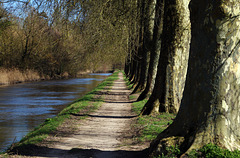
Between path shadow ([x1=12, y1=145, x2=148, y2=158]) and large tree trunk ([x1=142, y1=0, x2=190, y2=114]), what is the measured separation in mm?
4900

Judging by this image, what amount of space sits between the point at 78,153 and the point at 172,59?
5783mm

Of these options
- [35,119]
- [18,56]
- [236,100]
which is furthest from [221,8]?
[18,56]

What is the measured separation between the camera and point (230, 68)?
505 cm

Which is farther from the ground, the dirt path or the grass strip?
→ the grass strip

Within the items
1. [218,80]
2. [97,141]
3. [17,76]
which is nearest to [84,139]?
[97,141]

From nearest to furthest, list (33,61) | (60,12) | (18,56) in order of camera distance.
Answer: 1. (60,12)
2. (18,56)
3. (33,61)

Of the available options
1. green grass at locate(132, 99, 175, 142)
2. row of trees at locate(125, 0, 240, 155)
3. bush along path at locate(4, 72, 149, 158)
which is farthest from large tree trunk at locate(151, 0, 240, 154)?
green grass at locate(132, 99, 175, 142)

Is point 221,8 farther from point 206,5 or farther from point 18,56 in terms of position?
point 18,56

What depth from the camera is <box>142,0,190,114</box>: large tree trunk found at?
10836 millimetres

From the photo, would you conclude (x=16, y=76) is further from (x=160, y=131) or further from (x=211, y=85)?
(x=211, y=85)

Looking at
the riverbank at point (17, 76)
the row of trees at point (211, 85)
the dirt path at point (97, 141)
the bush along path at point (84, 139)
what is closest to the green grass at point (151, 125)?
the bush along path at point (84, 139)

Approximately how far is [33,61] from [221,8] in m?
41.7

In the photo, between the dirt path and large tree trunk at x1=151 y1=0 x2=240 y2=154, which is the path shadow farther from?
large tree trunk at x1=151 y1=0 x2=240 y2=154

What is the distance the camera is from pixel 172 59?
11.0 m
